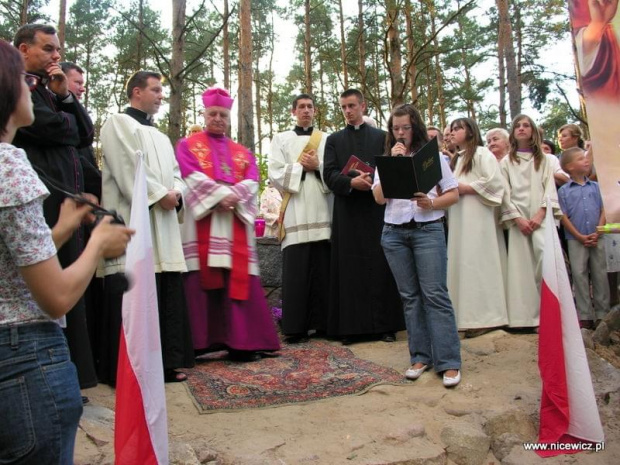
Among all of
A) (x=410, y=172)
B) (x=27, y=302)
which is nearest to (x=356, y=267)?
(x=410, y=172)

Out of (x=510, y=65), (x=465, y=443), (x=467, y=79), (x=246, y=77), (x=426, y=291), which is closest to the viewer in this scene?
(x=465, y=443)

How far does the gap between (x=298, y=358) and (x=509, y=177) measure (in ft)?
8.85

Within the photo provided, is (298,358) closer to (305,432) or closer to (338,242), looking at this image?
(338,242)

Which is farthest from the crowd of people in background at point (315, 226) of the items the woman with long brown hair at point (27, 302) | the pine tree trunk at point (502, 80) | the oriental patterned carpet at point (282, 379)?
the pine tree trunk at point (502, 80)

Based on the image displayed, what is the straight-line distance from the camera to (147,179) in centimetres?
435

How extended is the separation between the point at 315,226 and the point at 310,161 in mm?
657

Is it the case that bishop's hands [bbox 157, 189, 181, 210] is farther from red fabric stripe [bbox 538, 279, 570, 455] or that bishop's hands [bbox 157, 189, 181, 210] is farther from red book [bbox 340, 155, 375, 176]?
red fabric stripe [bbox 538, 279, 570, 455]

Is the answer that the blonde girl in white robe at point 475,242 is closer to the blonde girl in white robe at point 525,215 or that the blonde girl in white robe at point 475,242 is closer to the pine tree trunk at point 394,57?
the blonde girl in white robe at point 525,215

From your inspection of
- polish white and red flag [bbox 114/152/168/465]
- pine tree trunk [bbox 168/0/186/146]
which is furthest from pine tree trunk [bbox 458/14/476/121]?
polish white and red flag [bbox 114/152/168/465]

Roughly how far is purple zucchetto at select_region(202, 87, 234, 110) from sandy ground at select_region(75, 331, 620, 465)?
2.45 m

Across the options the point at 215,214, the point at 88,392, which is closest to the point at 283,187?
the point at 215,214

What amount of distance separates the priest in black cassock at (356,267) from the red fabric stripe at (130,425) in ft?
9.98

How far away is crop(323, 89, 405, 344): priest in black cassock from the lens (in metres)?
5.53

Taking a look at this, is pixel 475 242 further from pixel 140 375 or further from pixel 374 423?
pixel 140 375
